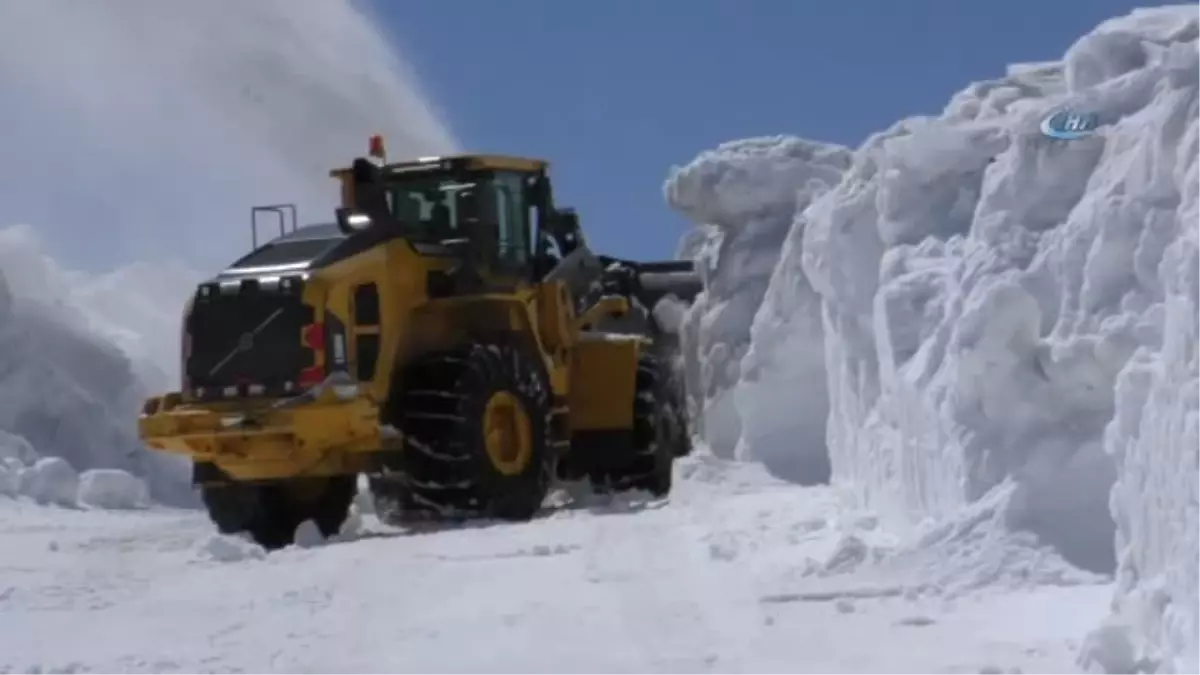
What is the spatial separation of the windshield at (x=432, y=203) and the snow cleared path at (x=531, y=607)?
253 cm

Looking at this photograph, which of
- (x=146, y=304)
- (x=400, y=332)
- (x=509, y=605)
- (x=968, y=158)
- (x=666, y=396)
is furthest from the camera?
(x=146, y=304)

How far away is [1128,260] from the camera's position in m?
6.66

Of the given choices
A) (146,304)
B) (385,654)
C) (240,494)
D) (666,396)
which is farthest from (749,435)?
(146,304)

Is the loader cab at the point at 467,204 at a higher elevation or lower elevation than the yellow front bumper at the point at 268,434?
higher

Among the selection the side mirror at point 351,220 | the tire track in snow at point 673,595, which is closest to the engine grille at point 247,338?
the side mirror at point 351,220

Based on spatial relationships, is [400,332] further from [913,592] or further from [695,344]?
[695,344]

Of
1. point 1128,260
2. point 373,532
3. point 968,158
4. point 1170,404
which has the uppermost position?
point 968,158

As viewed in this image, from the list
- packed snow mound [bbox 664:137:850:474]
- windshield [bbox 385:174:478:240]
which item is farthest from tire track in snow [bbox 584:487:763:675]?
packed snow mound [bbox 664:137:850:474]

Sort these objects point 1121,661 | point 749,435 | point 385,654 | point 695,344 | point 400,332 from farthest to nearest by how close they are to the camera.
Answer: point 695,344
point 749,435
point 400,332
point 385,654
point 1121,661

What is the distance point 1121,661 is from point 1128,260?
6.97ft

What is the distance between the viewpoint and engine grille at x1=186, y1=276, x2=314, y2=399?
35.9 ft

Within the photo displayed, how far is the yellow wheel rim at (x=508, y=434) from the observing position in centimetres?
1184

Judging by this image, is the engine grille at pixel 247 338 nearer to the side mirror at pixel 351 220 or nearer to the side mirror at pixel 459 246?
the side mirror at pixel 351 220

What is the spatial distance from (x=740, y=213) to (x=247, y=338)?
8.56 metres
